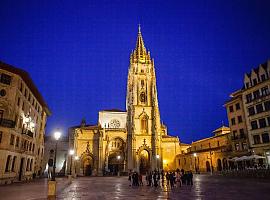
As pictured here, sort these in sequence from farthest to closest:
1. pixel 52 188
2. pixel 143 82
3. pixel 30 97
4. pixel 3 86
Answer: pixel 143 82 → pixel 30 97 → pixel 3 86 → pixel 52 188

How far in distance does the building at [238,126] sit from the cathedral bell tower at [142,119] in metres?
18.2

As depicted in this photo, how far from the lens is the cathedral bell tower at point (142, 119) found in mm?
52375

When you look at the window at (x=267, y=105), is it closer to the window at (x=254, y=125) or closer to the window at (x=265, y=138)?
the window at (x=254, y=125)

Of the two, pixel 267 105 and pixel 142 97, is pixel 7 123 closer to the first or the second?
pixel 267 105

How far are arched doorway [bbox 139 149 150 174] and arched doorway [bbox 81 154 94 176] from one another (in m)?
12.6

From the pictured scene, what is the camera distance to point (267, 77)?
114ft

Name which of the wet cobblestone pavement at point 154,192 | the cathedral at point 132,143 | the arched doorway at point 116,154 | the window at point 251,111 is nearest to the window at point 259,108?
the window at point 251,111

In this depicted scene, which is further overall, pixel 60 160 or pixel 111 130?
pixel 60 160

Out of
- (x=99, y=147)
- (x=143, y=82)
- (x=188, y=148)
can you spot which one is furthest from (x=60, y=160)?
(x=188, y=148)

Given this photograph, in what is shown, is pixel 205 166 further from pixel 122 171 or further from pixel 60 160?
pixel 60 160

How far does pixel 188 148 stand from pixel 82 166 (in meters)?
31.4

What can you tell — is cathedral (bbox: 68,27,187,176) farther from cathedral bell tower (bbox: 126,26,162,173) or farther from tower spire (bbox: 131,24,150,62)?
tower spire (bbox: 131,24,150,62)

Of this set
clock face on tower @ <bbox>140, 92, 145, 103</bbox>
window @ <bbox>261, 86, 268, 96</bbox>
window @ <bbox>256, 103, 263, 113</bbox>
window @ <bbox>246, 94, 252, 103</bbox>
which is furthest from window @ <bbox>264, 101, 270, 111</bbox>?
clock face on tower @ <bbox>140, 92, 145, 103</bbox>

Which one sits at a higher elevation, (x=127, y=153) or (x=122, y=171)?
(x=127, y=153)
